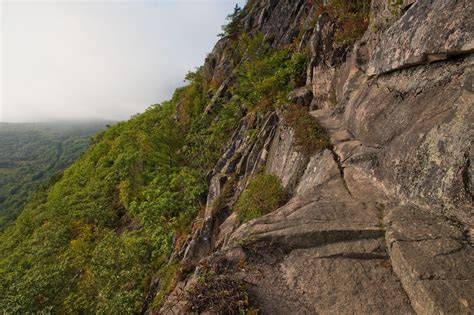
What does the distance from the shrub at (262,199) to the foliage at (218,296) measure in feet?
16.7

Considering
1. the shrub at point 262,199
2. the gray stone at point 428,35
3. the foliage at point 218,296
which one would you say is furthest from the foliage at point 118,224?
the gray stone at point 428,35

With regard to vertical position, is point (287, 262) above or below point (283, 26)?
below

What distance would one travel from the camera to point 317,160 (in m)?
9.70

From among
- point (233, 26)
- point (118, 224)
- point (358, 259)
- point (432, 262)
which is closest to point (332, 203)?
point (358, 259)

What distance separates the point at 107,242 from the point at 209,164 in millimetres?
11051

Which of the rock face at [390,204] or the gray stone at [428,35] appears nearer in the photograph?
the rock face at [390,204]

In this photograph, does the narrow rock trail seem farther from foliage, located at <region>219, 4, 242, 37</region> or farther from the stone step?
foliage, located at <region>219, 4, 242, 37</region>

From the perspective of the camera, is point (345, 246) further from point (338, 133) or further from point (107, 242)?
point (107, 242)

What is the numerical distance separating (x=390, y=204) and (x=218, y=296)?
15.5 ft

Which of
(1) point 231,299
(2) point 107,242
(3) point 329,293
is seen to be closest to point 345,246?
(3) point 329,293

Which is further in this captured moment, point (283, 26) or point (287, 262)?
point (283, 26)

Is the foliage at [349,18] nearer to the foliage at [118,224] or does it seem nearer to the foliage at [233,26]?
the foliage at [118,224]

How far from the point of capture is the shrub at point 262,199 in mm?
9781

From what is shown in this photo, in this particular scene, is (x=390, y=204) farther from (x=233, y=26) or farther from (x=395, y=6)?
(x=233, y=26)
